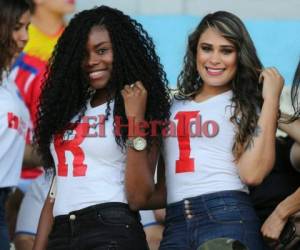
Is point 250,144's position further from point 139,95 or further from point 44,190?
point 44,190

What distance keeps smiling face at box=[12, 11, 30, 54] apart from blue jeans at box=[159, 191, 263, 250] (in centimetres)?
141

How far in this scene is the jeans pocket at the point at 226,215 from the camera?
3924mm

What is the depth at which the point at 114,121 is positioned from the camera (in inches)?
160

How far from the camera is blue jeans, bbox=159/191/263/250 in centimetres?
391

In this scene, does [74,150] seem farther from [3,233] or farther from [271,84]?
[271,84]

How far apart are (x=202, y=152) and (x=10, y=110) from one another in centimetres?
114

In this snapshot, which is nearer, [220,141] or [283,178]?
[220,141]

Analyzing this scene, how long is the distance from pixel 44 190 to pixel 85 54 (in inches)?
59.7

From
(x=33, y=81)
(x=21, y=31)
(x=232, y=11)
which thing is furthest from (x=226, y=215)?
(x=33, y=81)

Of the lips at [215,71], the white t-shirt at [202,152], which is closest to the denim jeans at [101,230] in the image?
the white t-shirt at [202,152]

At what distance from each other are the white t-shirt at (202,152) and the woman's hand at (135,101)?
0.77 feet

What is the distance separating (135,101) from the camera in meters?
4.03

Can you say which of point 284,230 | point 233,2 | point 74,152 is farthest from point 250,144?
point 233,2

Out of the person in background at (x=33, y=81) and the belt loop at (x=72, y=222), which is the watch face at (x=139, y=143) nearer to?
the belt loop at (x=72, y=222)
